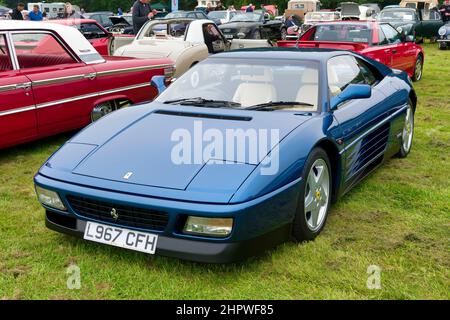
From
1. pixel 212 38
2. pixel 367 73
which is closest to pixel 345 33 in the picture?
pixel 212 38

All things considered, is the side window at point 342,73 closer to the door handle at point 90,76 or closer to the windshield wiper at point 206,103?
the windshield wiper at point 206,103

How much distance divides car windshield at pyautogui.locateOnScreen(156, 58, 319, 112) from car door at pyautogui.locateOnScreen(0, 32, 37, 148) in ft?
5.76

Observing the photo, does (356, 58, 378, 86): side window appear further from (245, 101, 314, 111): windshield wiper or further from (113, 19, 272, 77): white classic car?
(113, 19, 272, 77): white classic car

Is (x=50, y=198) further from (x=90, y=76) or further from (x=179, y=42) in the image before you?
(x=179, y=42)

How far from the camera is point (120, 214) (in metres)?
2.83

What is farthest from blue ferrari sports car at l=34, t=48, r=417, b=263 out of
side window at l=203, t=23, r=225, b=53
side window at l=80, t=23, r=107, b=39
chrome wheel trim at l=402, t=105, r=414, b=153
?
side window at l=80, t=23, r=107, b=39

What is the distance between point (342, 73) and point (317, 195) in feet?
4.17

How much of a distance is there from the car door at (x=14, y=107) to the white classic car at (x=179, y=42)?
289cm

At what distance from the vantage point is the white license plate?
277 cm

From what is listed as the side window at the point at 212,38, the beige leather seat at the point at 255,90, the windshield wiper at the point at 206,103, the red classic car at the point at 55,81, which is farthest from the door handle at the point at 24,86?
the side window at the point at 212,38

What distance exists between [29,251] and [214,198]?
1347 millimetres

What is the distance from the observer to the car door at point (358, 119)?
369 centimetres

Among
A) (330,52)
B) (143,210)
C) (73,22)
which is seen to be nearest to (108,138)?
(143,210)
